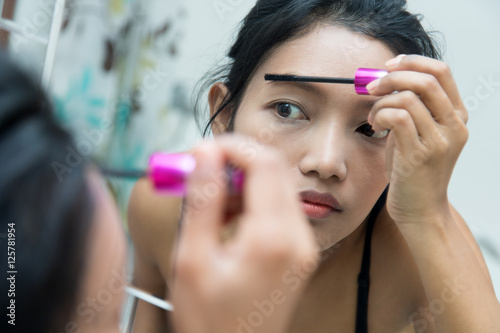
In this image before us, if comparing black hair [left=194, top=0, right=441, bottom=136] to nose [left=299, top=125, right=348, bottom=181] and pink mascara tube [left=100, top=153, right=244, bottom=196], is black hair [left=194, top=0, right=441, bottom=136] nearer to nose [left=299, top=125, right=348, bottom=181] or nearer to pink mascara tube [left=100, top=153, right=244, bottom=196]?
nose [left=299, top=125, right=348, bottom=181]

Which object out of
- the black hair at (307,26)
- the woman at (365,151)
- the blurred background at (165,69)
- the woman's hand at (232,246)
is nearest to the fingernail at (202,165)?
the woman's hand at (232,246)

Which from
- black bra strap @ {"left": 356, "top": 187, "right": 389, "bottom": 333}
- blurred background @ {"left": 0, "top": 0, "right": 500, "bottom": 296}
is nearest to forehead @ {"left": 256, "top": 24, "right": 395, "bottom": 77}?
black bra strap @ {"left": 356, "top": 187, "right": 389, "bottom": 333}

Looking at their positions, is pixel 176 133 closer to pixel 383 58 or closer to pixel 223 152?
pixel 383 58

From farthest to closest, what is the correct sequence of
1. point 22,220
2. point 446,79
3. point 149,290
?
point 149,290
point 446,79
point 22,220

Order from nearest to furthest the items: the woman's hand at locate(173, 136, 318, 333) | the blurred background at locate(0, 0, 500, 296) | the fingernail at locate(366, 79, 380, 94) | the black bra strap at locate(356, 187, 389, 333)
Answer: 1. the woman's hand at locate(173, 136, 318, 333)
2. the fingernail at locate(366, 79, 380, 94)
3. the black bra strap at locate(356, 187, 389, 333)
4. the blurred background at locate(0, 0, 500, 296)

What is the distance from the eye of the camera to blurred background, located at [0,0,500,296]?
1354 millimetres

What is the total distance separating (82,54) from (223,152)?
1.45 metres

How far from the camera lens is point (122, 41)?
1.74 m

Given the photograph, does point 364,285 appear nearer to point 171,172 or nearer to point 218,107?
point 218,107

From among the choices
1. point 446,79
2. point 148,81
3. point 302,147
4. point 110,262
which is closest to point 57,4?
point 148,81

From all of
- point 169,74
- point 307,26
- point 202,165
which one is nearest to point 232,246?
point 202,165

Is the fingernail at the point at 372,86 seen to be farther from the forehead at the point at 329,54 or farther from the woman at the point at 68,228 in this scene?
the woman at the point at 68,228

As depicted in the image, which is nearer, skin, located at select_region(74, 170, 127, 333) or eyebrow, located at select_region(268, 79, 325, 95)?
skin, located at select_region(74, 170, 127, 333)

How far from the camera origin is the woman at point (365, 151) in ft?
2.27
